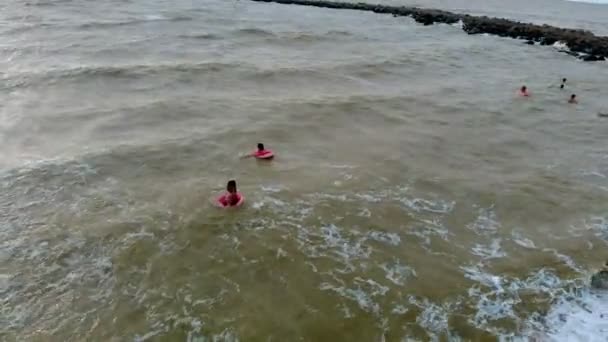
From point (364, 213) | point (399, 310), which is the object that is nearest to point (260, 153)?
point (364, 213)

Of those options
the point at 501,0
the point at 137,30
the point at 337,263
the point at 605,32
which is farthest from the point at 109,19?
the point at 501,0

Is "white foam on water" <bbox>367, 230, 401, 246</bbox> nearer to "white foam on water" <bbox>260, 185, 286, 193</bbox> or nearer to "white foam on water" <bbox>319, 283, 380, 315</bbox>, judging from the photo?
"white foam on water" <bbox>319, 283, 380, 315</bbox>

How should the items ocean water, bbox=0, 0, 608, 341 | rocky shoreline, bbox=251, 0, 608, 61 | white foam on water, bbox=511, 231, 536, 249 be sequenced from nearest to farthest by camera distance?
ocean water, bbox=0, 0, 608, 341
white foam on water, bbox=511, 231, 536, 249
rocky shoreline, bbox=251, 0, 608, 61

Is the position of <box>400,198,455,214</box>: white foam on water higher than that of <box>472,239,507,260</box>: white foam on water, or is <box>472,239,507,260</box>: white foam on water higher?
<box>400,198,455,214</box>: white foam on water

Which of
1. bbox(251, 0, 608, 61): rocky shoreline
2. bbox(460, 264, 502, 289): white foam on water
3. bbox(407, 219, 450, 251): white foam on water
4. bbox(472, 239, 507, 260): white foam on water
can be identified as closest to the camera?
bbox(460, 264, 502, 289): white foam on water

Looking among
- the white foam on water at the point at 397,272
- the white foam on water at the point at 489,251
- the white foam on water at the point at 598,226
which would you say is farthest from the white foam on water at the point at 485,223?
the white foam on water at the point at 397,272

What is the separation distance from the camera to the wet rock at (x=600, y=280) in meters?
9.39

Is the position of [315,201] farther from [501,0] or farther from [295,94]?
[501,0]

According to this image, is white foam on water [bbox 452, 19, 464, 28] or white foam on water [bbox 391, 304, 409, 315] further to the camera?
white foam on water [bbox 452, 19, 464, 28]

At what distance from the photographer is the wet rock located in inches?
370

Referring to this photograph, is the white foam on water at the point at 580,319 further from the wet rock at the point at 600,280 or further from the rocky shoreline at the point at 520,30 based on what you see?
the rocky shoreline at the point at 520,30

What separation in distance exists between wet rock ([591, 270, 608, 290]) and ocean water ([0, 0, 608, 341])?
0.25m

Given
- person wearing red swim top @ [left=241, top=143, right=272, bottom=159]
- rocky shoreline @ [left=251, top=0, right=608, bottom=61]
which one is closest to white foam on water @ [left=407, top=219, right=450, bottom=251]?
person wearing red swim top @ [left=241, top=143, right=272, bottom=159]

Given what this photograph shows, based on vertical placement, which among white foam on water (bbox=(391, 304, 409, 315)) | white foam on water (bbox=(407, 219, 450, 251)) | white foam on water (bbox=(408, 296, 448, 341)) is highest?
white foam on water (bbox=(407, 219, 450, 251))
